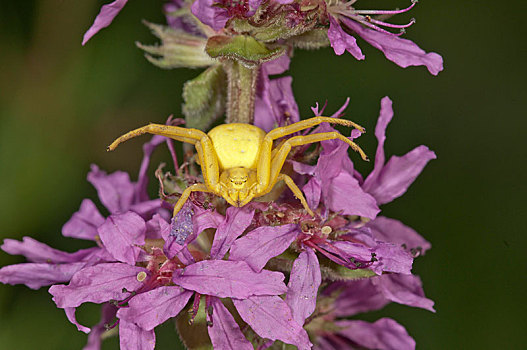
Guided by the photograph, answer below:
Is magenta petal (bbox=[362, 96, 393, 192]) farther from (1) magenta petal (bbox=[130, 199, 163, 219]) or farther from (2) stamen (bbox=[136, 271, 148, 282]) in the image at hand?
(2) stamen (bbox=[136, 271, 148, 282])

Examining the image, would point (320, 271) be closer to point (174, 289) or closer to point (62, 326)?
point (174, 289)

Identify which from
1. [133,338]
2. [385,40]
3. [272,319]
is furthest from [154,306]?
[385,40]

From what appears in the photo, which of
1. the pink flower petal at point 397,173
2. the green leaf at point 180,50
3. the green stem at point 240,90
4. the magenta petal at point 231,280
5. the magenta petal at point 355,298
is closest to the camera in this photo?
the magenta petal at point 231,280

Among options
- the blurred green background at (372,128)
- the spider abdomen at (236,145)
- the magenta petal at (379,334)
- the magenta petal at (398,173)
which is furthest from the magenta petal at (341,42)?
the blurred green background at (372,128)

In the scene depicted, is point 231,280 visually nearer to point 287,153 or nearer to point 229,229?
point 229,229

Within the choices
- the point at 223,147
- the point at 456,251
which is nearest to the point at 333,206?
the point at 223,147

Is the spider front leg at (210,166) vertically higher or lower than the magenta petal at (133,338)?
higher

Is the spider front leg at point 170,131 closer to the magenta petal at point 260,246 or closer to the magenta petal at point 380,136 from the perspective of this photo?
the magenta petal at point 260,246
